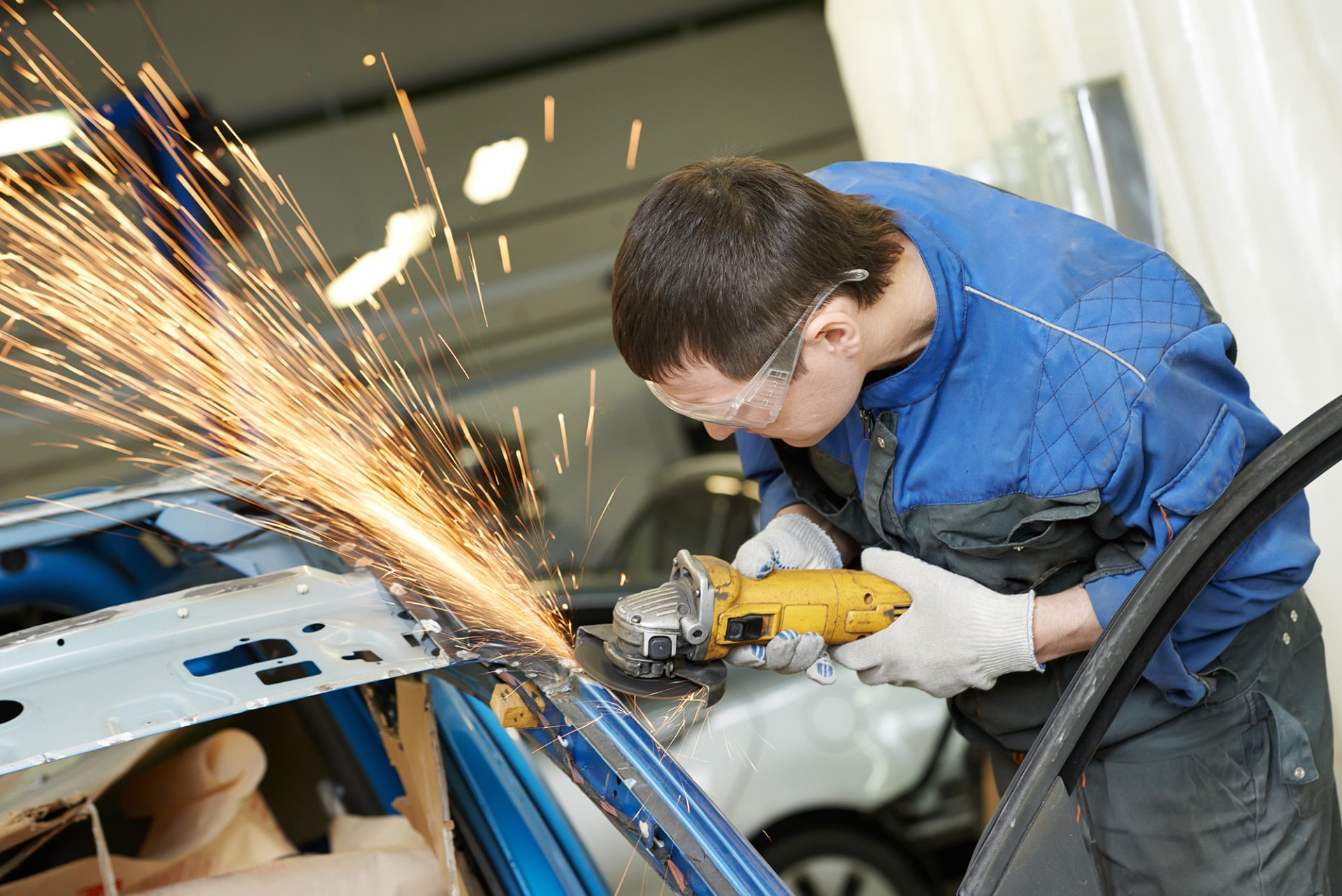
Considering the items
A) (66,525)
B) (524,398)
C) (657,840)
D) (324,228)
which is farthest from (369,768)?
(324,228)

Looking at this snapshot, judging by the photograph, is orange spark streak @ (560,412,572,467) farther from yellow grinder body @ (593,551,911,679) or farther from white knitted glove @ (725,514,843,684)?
yellow grinder body @ (593,551,911,679)

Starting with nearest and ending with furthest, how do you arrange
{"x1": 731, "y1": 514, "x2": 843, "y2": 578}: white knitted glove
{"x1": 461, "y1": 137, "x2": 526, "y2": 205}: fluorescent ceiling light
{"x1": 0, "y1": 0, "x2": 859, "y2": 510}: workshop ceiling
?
{"x1": 731, "y1": 514, "x2": 843, "y2": 578}: white knitted glove
{"x1": 0, "y1": 0, "x2": 859, "y2": 510}: workshop ceiling
{"x1": 461, "y1": 137, "x2": 526, "y2": 205}: fluorescent ceiling light

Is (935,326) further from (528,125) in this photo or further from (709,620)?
(528,125)

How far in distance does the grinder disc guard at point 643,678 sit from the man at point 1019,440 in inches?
2.8

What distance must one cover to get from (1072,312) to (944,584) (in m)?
0.50

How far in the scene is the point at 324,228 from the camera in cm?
730

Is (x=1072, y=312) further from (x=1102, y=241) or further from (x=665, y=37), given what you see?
(x=665, y=37)

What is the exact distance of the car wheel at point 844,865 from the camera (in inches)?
122

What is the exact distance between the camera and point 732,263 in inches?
58.5

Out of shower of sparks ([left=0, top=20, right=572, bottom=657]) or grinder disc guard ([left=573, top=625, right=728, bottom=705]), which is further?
shower of sparks ([left=0, top=20, right=572, bottom=657])

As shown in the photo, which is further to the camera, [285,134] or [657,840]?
[285,134]

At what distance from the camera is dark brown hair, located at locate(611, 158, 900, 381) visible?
1488 millimetres

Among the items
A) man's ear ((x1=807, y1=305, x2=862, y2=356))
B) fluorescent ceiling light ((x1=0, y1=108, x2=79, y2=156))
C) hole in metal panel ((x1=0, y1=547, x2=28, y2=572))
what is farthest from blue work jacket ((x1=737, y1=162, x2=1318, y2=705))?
fluorescent ceiling light ((x1=0, y1=108, x2=79, y2=156))

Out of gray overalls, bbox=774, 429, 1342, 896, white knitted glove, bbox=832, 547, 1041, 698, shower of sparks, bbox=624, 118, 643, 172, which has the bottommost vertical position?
gray overalls, bbox=774, 429, 1342, 896
